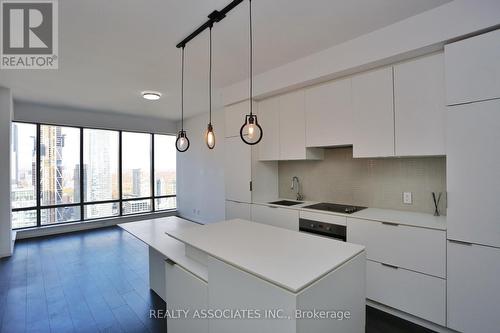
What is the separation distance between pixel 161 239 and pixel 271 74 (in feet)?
8.31

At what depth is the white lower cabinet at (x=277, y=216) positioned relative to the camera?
9.82 feet

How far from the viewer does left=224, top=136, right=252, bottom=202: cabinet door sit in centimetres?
363

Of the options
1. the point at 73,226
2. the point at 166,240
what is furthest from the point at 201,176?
the point at 166,240

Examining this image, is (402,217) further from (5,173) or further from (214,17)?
(5,173)

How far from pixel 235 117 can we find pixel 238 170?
2.83ft

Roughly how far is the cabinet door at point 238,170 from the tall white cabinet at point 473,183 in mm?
2366

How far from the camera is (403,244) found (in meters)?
2.18

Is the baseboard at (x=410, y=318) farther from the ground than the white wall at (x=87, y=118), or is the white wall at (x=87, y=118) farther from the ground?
the white wall at (x=87, y=118)

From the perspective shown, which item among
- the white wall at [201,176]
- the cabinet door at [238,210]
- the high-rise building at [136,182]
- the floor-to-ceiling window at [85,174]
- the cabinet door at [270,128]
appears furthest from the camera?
the high-rise building at [136,182]

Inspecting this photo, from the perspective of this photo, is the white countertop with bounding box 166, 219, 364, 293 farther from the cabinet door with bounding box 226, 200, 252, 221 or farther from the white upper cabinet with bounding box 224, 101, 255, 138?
the white upper cabinet with bounding box 224, 101, 255, 138

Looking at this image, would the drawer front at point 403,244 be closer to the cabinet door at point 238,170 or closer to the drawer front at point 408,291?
the drawer front at point 408,291

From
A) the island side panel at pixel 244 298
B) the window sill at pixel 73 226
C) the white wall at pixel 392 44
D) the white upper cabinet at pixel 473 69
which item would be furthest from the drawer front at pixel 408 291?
the window sill at pixel 73 226

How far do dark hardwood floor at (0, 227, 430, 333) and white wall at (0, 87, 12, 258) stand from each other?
323 mm

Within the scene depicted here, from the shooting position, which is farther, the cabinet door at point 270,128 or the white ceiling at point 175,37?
the cabinet door at point 270,128
